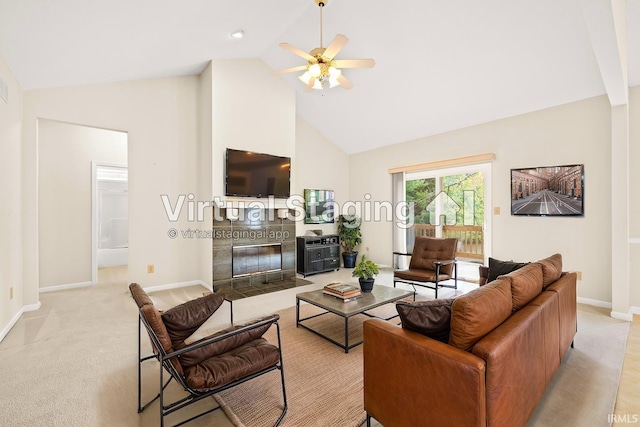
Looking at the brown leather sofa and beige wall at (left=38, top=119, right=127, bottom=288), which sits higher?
beige wall at (left=38, top=119, right=127, bottom=288)

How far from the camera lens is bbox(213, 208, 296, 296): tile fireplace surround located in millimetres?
4664

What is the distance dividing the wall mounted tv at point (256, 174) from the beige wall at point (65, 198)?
2412 mm

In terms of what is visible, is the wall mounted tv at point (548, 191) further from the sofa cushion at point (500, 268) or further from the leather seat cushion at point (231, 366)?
the leather seat cushion at point (231, 366)

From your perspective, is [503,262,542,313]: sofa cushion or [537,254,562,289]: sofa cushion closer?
[503,262,542,313]: sofa cushion

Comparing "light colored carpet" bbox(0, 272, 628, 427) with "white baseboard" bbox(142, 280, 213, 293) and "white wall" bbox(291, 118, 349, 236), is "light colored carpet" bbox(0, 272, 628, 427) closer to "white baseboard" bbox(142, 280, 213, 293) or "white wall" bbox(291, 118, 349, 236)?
"white baseboard" bbox(142, 280, 213, 293)

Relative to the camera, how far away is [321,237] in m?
5.91

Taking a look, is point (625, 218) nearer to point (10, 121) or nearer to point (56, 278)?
point (10, 121)

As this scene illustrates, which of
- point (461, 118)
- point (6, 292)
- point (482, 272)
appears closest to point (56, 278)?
point (6, 292)

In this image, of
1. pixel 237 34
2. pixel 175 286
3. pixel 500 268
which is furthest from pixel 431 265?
pixel 237 34

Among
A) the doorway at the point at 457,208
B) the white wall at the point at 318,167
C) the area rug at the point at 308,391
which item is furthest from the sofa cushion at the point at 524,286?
the white wall at the point at 318,167

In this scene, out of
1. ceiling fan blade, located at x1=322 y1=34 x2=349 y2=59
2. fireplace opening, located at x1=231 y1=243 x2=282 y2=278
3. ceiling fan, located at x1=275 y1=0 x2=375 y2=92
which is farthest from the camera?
fireplace opening, located at x1=231 y1=243 x2=282 y2=278

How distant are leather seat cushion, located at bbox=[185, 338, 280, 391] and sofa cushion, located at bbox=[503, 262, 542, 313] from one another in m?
1.50

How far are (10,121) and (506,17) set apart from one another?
17.6ft

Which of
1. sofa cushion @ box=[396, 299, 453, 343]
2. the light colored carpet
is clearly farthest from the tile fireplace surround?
sofa cushion @ box=[396, 299, 453, 343]
